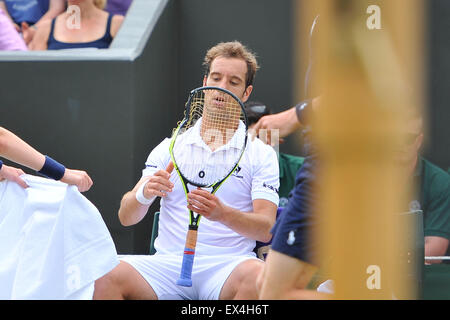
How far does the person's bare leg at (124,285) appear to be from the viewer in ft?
7.97

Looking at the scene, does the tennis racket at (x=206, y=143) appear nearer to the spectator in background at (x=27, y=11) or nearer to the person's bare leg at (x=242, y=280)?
the person's bare leg at (x=242, y=280)

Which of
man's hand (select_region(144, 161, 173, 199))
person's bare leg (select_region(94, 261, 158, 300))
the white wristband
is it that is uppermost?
man's hand (select_region(144, 161, 173, 199))

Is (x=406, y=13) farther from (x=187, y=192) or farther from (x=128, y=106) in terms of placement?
(x=128, y=106)

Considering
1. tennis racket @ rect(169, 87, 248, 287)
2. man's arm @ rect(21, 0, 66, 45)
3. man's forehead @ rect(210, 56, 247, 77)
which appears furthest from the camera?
man's arm @ rect(21, 0, 66, 45)

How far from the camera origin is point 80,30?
4.63m

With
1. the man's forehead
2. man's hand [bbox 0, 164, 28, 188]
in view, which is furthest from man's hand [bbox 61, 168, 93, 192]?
the man's forehead

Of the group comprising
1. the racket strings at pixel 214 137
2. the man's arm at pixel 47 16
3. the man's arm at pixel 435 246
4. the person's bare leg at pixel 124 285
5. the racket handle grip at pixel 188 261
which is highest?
the man's arm at pixel 47 16

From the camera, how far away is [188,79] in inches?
198

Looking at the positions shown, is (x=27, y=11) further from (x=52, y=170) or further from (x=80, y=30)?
(x=52, y=170)

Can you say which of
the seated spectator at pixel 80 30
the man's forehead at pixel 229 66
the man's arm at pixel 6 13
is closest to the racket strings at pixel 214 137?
the man's forehead at pixel 229 66

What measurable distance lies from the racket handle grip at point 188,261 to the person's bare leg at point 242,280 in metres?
0.14

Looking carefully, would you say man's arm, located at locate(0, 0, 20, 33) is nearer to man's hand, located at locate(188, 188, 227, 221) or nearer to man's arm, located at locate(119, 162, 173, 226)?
man's arm, located at locate(119, 162, 173, 226)

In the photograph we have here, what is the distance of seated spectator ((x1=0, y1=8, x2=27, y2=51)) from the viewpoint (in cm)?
473

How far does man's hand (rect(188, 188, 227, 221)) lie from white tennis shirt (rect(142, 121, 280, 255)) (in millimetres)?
239
